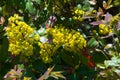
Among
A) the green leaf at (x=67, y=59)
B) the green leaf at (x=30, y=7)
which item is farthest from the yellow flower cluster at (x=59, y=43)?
the green leaf at (x=30, y=7)

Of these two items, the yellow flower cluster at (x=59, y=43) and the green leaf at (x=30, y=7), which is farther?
the green leaf at (x=30, y=7)

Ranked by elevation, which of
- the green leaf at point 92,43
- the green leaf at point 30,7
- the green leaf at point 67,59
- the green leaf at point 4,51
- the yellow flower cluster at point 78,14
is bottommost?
the green leaf at point 67,59

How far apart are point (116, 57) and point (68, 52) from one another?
227 millimetres

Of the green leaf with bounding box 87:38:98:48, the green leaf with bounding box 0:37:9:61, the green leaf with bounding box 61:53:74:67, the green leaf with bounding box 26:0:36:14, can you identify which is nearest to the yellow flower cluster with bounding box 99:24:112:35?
the green leaf with bounding box 87:38:98:48

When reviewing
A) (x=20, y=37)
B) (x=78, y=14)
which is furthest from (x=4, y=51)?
(x=78, y=14)

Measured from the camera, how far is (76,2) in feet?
6.17

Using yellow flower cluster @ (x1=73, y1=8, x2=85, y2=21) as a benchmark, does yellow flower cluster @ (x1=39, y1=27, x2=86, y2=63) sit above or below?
below

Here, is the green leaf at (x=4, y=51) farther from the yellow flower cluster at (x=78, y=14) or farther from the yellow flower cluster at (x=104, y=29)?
the yellow flower cluster at (x=104, y=29)

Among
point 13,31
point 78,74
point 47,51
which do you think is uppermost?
point 13,31

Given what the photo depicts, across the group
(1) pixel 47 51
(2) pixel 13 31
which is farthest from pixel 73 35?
(2) pixel 13 31

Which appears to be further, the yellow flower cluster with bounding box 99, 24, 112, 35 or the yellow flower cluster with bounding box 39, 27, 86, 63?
the yellow flower cluster with bounding box 99, 24, 112, 35

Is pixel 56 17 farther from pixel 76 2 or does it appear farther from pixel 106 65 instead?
pixel 106 65

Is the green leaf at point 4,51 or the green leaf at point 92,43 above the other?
the green leaf at point 4,51

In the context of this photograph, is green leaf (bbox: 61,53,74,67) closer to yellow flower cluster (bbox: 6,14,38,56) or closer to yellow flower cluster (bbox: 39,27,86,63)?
yellow flower cluster (bbox: 39,27,86,63)
